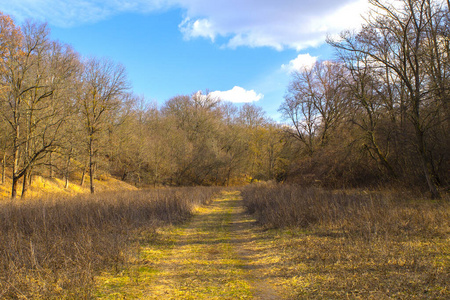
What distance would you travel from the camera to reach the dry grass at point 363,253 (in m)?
3.67

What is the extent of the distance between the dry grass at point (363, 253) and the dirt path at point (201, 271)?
1.52 feet

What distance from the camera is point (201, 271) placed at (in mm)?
4809

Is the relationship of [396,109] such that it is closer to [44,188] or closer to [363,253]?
[363,253]

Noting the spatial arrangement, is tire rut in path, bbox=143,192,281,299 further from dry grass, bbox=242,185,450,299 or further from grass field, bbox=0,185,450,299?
dry grass, bbox=242,185,450,299

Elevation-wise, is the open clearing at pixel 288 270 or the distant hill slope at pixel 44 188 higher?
the distant hill slope at pixel 44 188

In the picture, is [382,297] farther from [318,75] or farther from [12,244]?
[318,75]

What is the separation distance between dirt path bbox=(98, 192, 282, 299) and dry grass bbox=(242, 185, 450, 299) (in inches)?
18.3

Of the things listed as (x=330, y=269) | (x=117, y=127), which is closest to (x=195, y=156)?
(x=117, y=127)

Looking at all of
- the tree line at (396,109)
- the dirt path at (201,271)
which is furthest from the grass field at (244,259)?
the tree line at (396,109)

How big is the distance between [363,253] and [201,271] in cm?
311

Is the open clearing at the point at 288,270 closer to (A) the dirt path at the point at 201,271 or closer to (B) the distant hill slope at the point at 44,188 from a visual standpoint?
(A) the dirt path at the point at 201,271

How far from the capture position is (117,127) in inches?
1241

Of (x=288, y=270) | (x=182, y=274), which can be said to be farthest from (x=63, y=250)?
(x=288, y=270)

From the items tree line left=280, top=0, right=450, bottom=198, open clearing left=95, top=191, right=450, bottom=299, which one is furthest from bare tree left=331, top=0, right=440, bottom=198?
open clearing left=95, top=191, right=450, bottom=299
